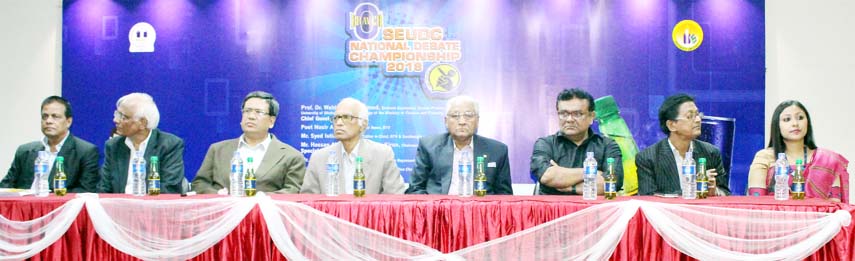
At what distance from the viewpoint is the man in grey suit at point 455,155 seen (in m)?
3.89

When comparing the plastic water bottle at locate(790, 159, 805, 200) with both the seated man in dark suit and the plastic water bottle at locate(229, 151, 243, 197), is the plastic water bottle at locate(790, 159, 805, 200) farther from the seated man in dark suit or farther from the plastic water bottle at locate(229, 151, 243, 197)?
the seated man in dark suit

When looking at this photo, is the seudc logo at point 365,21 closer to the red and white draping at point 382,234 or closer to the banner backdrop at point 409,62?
the banner backdrop at point 409,62

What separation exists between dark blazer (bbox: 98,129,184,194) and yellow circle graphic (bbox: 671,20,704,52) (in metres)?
3.40

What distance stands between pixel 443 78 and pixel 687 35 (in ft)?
5.71

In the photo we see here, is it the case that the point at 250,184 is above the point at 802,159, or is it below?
below

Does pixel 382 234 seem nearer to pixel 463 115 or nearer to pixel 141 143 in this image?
pixel 463 115

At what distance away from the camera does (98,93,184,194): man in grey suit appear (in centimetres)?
402

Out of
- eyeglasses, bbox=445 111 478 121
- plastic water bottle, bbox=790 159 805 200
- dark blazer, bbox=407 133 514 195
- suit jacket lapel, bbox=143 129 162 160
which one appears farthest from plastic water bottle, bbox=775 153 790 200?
suit jacket lapel, bbox=143 129 162 160

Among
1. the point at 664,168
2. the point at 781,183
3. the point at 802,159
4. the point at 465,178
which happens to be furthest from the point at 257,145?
the point at 802,159

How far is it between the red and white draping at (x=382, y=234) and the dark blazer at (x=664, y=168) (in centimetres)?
67

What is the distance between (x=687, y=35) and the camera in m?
5.27

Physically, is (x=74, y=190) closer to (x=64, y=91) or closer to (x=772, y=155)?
(x=64, y=91)

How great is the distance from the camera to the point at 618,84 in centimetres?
529

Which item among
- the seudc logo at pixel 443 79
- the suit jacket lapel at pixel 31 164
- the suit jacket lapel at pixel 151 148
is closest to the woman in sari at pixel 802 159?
the seudc logo at pixel 443 79
